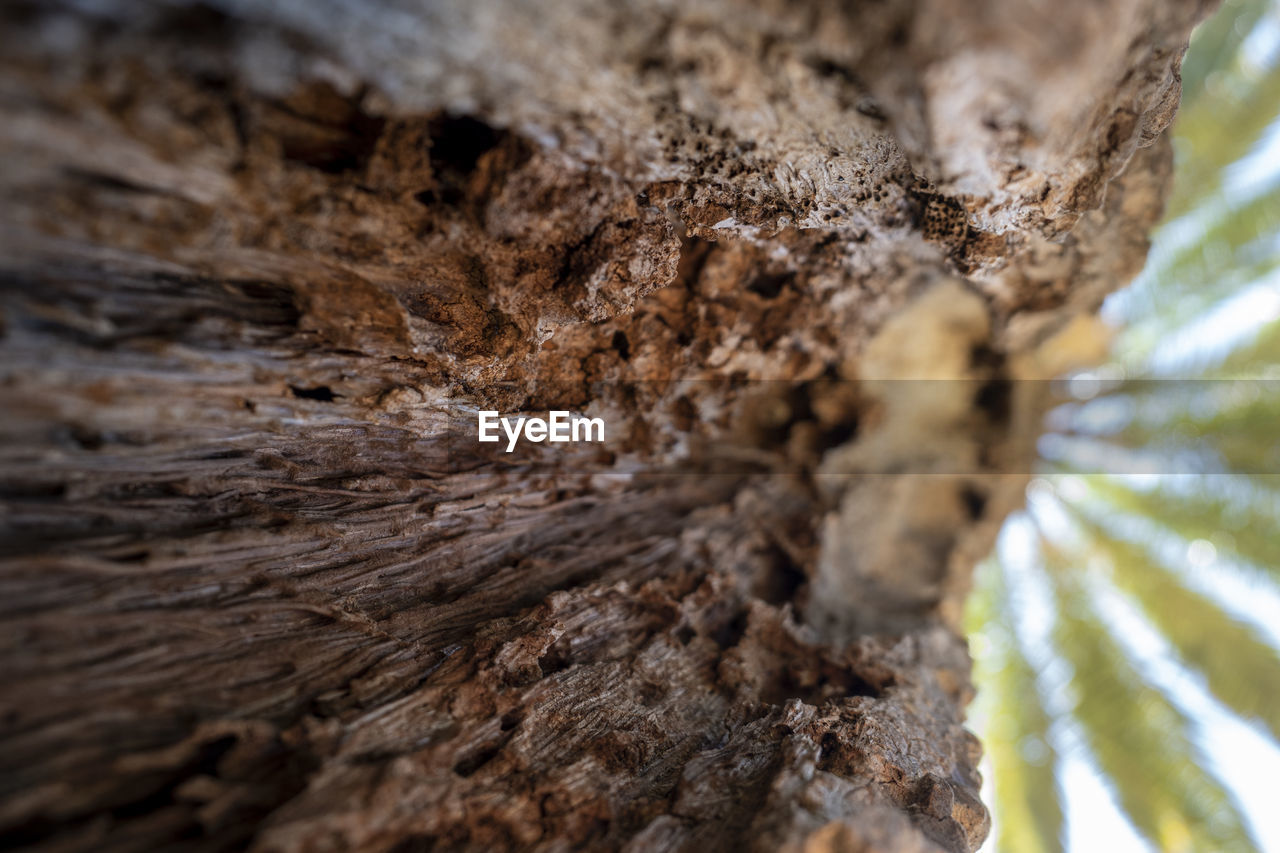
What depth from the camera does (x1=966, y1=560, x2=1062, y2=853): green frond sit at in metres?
4.75

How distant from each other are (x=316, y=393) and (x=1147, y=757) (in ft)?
17.7

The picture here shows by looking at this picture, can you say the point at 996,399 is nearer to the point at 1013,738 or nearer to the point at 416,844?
the point at 1013,738

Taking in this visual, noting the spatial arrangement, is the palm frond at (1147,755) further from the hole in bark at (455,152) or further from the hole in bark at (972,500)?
the hole in bark at (455,152)

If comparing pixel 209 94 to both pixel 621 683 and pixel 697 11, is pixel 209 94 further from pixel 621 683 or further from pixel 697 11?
pixel 621 683

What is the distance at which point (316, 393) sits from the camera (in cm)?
240

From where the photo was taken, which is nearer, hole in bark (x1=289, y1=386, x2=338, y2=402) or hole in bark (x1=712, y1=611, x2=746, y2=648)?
hole in bark (x1=289, y1=386, x2=338, y2=402)

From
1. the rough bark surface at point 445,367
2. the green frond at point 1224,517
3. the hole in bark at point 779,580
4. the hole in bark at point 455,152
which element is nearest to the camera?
the rough bark surface at point 445,367

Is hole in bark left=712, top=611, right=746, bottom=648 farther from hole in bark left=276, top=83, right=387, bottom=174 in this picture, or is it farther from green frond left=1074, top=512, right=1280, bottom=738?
green frond left=1074, top=512, right=1280, bottom=738

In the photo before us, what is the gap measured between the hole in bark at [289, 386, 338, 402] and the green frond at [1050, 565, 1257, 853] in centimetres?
522

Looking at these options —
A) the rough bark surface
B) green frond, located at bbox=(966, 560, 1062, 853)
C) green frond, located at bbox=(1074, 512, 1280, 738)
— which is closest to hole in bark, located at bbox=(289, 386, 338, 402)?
the rough bark surface

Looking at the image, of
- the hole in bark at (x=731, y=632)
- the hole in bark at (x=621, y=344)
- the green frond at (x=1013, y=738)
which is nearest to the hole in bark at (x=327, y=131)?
the hole in bark at (x=621, y=344)

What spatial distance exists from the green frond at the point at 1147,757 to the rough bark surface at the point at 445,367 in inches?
88.4

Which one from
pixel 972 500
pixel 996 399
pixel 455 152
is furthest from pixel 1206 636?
pixel 455 152

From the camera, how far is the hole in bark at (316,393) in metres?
2.34
